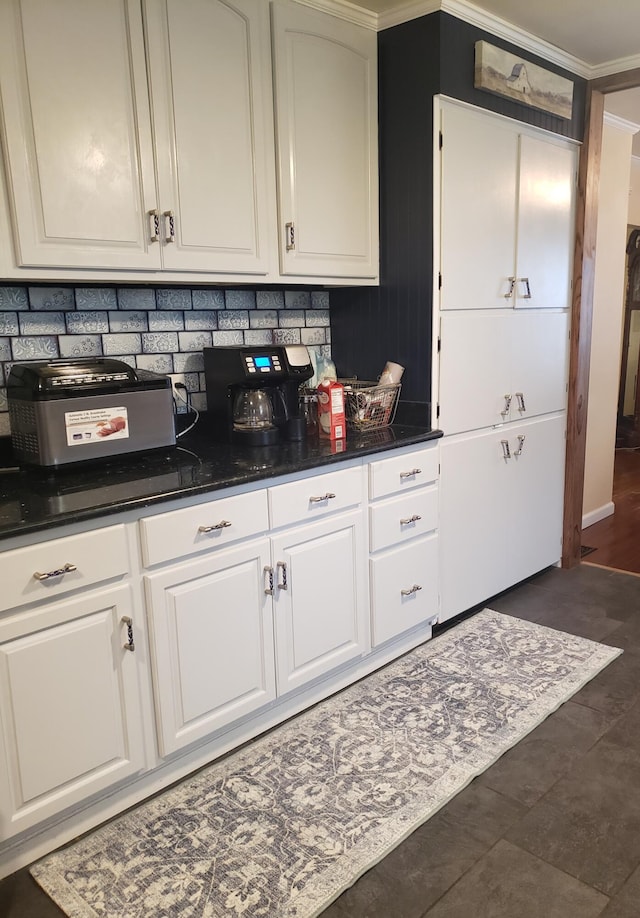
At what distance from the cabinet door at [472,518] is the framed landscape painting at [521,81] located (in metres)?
1.36

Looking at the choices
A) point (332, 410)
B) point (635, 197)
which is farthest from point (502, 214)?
point (635, 197)

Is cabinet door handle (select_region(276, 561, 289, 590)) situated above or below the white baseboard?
above

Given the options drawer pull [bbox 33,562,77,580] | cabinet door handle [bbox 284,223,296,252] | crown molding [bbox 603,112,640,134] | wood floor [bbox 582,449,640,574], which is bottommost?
wood floor [bbox 582,449,640,574]

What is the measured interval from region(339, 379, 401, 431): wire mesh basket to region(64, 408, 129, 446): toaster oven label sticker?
95 cm

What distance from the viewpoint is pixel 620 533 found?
417 cm

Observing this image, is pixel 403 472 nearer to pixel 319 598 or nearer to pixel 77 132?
pixel 319 598

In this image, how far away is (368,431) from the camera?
8.98 ft

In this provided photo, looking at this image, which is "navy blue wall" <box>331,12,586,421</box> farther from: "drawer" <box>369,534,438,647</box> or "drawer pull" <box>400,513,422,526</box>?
"drawer" <box>369,534,438,647</box>

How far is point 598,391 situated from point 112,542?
341 centimetres

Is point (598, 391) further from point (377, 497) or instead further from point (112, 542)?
point (112, 542)

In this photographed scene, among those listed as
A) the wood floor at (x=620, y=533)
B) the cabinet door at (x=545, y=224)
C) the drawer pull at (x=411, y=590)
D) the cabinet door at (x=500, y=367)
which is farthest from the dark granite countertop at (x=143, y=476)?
the wood floor at (x=620, y=533)

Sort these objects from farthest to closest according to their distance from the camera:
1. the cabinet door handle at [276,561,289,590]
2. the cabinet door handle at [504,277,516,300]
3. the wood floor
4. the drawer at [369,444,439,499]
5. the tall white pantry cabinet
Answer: the wood floor
the cabinet door handle at [504,277,516,300]
the tall white pantry cabinet
the drawer at [369,444,439,499]
the cabinet door handle at [276,561,289,590]

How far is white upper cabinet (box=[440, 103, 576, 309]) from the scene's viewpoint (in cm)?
268

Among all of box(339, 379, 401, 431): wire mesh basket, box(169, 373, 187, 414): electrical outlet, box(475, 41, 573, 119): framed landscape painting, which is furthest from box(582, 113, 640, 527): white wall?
box(169, 373, 187, 414): electrical outlet
